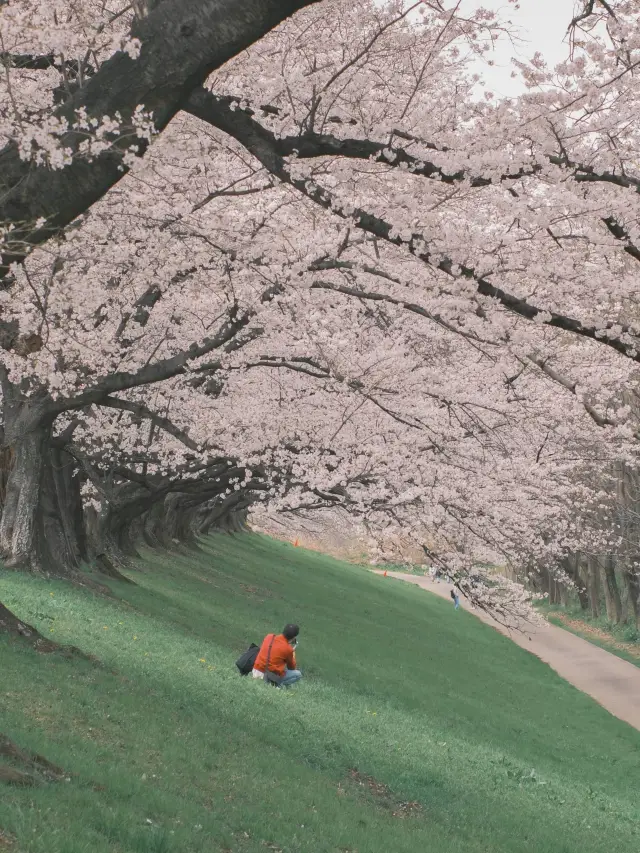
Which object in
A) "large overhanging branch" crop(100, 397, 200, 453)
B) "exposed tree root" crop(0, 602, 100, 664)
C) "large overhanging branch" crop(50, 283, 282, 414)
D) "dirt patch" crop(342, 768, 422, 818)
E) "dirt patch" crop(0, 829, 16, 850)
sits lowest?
"dirt patch" crop(342, 768, 422, 818)

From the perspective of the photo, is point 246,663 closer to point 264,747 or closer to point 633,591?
point 264,747

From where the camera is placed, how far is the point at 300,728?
12617mm

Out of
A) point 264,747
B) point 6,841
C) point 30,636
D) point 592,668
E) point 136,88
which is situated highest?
point 136,88

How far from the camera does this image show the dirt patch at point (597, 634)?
4109cm

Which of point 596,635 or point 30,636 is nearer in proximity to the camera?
point 30,636

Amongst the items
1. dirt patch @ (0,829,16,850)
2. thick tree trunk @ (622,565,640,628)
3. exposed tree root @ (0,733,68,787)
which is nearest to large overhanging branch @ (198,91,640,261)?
exposed tree root @ (0,733,68,787)

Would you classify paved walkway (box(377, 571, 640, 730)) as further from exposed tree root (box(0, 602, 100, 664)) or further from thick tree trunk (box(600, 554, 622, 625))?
exposed tree root (box(0, 602, 100, 664))

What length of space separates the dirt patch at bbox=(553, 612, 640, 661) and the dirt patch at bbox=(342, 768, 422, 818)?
31115 millimetres

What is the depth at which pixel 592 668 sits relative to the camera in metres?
37.9

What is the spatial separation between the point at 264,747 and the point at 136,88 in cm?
754

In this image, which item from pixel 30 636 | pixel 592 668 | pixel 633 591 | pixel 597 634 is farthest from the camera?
pixel 597 634

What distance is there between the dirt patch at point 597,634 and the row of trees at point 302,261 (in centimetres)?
1883

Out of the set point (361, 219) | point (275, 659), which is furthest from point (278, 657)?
point (361, 219)

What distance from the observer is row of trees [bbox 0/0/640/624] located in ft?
25.8
